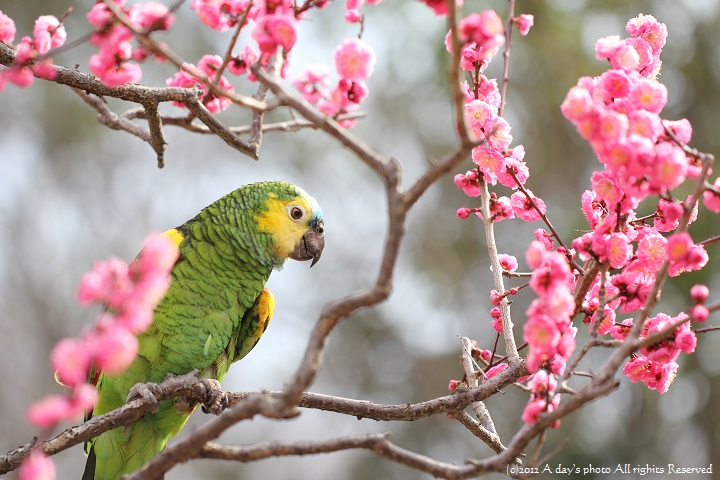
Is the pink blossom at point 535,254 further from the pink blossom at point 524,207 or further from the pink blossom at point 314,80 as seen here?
the pink blossom at point 314,80

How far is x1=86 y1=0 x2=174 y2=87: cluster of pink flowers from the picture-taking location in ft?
4.19

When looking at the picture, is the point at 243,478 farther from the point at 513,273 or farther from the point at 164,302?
the point at 513,273

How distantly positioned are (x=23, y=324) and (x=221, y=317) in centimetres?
873

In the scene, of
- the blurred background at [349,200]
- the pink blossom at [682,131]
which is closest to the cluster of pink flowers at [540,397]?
the pink blossom at [682,131]

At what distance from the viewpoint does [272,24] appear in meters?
1.29

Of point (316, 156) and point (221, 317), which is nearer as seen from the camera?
point (221, 317)

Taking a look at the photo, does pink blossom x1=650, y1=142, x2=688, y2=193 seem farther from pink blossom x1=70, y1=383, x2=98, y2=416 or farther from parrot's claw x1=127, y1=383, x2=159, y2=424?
parrot's claw x1=127, y1=383, x2=159, y2=424

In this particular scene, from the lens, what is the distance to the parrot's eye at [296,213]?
2.62m

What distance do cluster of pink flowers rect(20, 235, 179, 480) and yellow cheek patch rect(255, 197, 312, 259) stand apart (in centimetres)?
156

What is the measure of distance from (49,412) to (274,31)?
74 cm

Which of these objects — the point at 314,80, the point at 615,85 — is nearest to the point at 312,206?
the point at 314,80

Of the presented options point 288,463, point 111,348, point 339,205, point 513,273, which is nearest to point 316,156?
point 339,205

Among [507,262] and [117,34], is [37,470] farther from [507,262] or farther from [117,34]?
[507,262]

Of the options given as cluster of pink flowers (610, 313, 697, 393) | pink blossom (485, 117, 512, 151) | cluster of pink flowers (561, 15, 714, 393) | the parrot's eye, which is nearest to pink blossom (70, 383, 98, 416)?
cluster of pink flowers (561, 15, 714, 393)
